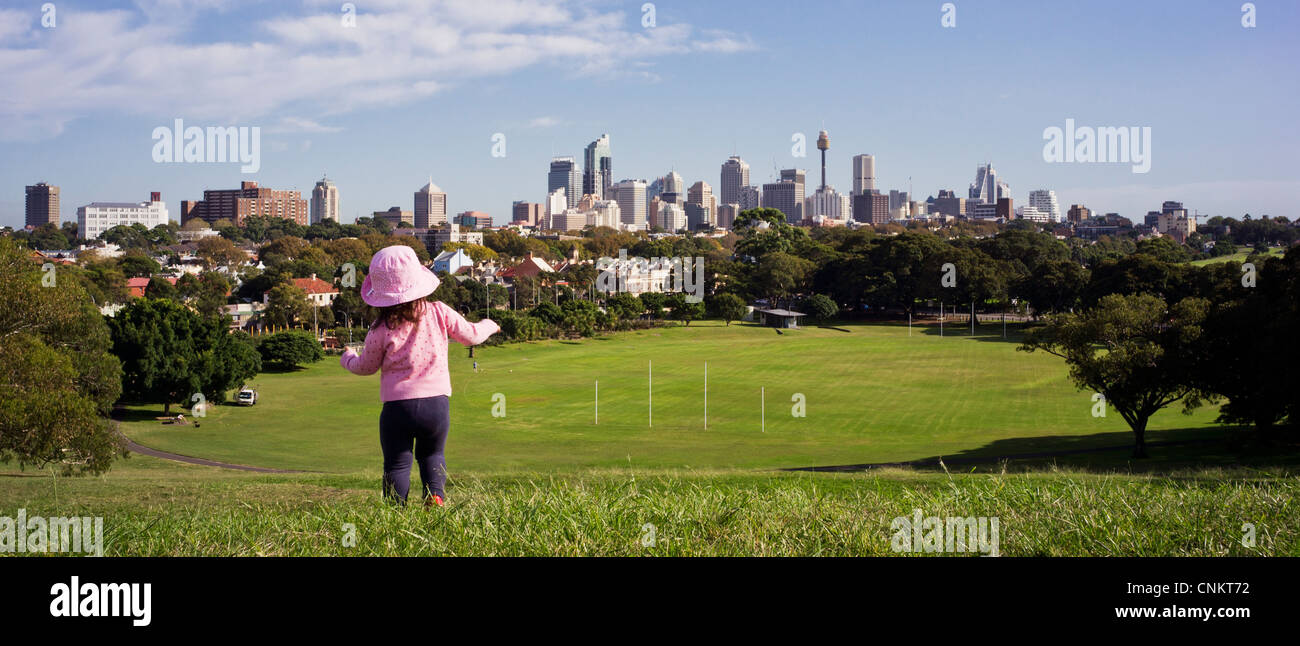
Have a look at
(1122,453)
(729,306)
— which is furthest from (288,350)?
(1122,453)

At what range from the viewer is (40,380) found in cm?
1636

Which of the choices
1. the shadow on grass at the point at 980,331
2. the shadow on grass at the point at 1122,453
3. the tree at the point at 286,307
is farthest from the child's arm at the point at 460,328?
the shadow on grass at the point at 980,331

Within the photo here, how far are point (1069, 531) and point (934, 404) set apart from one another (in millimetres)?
37366

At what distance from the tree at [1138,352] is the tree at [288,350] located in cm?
4089

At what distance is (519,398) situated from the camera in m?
43.6

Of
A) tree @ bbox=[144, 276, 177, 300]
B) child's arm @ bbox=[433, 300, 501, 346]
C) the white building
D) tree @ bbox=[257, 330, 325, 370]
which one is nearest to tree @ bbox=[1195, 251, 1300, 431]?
child's arm @ bbox=[433, 300, 501, 346]

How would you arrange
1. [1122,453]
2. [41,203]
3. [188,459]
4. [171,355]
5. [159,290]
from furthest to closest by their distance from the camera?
1. [41,203]
2. [159,290]
3. [171,355]
4. [188,459]
5. [1122,453]

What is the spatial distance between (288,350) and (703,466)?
1423 inches

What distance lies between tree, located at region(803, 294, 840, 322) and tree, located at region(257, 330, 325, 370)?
4994 centimetres

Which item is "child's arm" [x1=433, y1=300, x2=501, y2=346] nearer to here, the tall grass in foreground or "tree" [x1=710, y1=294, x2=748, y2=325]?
the tall grass in foreground

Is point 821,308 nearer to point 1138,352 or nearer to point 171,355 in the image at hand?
point 171,355

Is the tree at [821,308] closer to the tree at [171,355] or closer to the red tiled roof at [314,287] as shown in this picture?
the red tiled roof at [314,287]
